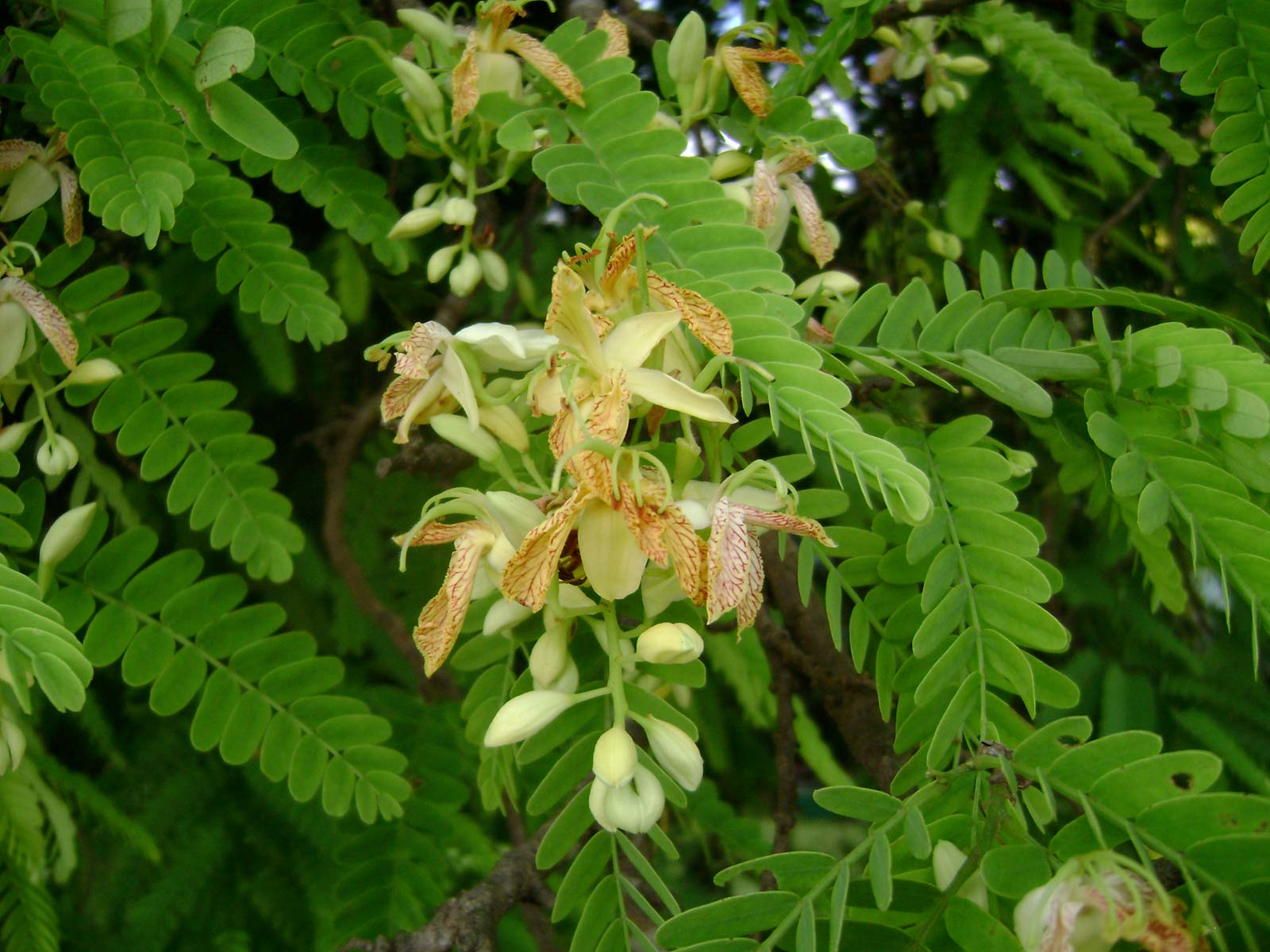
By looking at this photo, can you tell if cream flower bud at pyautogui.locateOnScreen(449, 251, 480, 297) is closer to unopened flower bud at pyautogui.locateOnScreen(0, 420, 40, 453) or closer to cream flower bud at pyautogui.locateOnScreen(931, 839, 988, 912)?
unopened flower bud at pyautogui.locateOnScreen(0, 420, 40, 453)

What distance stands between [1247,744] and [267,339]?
1.35m

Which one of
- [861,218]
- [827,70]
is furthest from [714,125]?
[861,218]

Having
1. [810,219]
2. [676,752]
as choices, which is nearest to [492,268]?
[810,219]

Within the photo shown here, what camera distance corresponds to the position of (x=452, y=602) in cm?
57

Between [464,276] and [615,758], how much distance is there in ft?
1.56

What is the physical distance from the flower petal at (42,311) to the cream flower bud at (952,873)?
690 mm

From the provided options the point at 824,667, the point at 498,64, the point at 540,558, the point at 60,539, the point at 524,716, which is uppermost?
the point at 498,64

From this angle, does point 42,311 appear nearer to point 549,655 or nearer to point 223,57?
point 223,57

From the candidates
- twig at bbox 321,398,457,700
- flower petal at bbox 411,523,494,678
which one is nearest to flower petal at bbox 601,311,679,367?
flower petal at bbox 411,523,494,678

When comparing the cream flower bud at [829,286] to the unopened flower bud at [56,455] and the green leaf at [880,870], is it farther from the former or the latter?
the unopened flower bud at [56,455]

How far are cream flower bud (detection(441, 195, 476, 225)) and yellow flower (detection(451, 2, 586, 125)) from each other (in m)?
0.07

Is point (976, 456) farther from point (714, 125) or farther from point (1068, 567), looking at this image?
point (1068, 567)

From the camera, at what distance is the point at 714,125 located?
89cm

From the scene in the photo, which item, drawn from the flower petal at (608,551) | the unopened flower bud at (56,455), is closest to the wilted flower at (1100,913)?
the flower petal at (608,551)
